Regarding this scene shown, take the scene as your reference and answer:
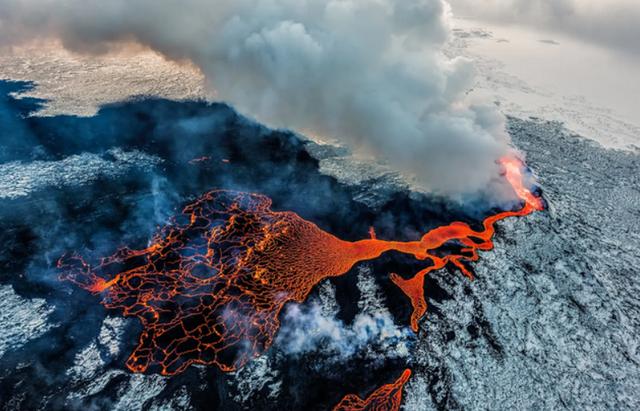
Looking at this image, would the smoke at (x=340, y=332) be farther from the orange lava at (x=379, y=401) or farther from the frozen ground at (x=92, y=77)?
the frozen ground at (x=92, y=77)

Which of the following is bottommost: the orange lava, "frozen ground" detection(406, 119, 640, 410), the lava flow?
"frozen ground" detection(406, 119, 640, 410)

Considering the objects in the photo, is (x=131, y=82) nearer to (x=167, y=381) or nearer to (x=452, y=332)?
(x=167, y=381)

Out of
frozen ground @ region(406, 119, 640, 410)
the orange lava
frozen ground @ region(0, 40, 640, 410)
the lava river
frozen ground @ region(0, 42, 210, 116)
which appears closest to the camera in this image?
the orange lava

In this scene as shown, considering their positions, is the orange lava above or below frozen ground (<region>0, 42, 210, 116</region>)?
below

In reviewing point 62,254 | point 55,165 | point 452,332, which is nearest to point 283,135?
point 55,165

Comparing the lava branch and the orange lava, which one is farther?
the lava branch

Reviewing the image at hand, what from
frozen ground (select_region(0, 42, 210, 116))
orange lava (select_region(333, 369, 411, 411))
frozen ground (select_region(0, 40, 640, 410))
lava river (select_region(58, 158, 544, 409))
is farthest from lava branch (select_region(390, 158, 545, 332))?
frozen ground (select_region(0, 42, 210, 116))

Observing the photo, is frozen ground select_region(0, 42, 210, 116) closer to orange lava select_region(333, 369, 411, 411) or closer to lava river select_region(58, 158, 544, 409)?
lava river select_region(58, 158, 544, 409)
